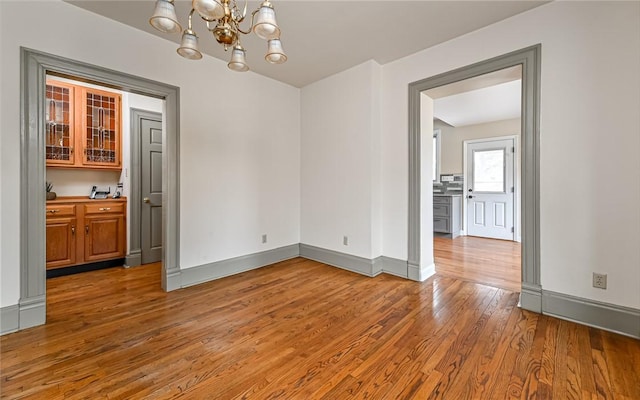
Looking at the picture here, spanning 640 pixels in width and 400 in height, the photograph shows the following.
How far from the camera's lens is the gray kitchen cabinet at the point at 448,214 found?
20.3ft

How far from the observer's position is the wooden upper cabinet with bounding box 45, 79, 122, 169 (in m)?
3.57

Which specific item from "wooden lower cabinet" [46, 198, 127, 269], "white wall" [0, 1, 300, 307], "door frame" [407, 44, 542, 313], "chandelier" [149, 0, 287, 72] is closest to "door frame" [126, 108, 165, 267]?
"wooden lower cabinet" [46, 198, 127, 269]

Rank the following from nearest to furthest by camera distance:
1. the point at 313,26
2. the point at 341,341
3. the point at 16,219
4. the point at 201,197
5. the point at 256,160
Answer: the point at 341,341 < the point at 16,219 < the point at 313,26 < the point at 201,197 < the point at 256,160

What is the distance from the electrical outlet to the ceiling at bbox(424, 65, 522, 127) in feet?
6.11

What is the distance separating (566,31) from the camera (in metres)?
2.27

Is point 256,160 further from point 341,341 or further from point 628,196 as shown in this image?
point 628,196

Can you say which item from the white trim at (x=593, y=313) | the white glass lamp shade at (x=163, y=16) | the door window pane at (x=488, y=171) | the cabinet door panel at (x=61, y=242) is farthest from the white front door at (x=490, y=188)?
the cabinet door panel at (x=61, y=242)

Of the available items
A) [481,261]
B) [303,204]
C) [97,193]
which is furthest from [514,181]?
[97,193]

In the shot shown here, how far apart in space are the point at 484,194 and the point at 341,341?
5.67 meters

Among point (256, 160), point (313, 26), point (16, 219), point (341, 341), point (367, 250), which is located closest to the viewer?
point (341, 341)

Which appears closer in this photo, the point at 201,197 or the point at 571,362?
the point at 571,362

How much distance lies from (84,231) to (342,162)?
3.48m

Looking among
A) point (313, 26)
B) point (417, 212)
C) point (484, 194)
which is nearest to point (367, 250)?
point (417, 212)

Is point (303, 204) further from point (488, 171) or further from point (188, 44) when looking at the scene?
point (488, 171)
